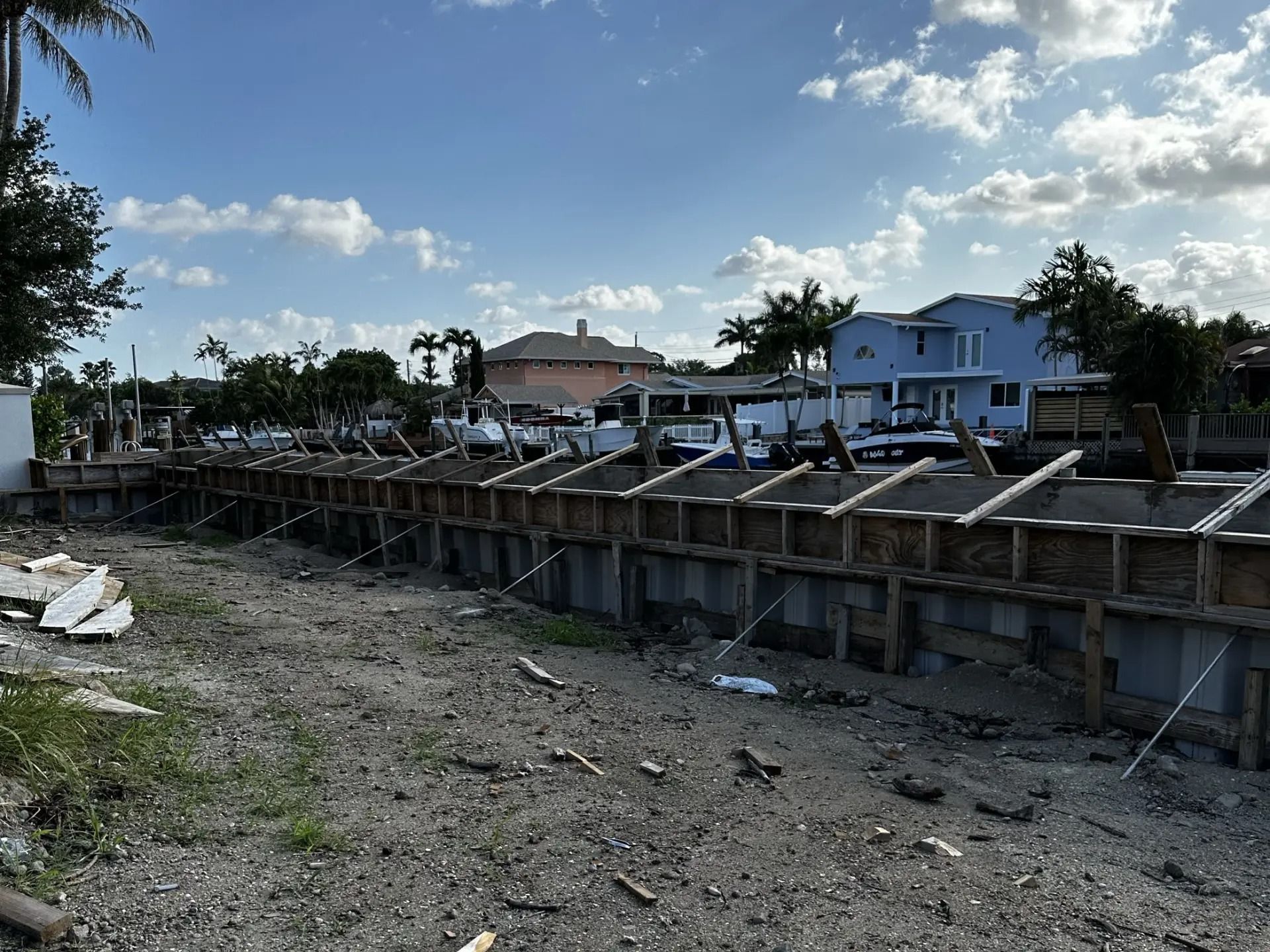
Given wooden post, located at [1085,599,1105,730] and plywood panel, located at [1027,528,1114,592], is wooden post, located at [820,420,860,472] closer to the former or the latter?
plywood panel, located at [1027,528,1114,592]

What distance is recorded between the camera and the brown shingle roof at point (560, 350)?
8194 centimetres

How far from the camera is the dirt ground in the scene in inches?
185

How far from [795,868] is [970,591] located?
15.5 feet

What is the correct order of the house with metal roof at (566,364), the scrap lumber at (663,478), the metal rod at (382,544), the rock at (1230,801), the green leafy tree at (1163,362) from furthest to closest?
the house with metal roof at (566,364) → the green leafy tree at (1163,362) → the metal rod at (382,544) → the scrap lumber at (663,478) → the rock at (1230,801)

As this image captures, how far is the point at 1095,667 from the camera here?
325 inches

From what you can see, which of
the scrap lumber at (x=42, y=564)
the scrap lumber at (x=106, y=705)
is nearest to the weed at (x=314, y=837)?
the scrap lumber at (x=106, y=705)

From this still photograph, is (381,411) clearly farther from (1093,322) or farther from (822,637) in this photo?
(822,637)

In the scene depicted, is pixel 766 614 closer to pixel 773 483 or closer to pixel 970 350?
pixel 773 483

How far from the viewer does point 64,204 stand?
75.9 ft

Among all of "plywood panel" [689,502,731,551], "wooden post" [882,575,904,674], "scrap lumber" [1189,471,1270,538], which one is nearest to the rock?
"scrap lumber" [1189,471,1270,538]

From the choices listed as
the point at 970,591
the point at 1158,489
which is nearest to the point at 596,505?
the point at 970,591

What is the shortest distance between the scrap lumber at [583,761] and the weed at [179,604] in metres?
7.05

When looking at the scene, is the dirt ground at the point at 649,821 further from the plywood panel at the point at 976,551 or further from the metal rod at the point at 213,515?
the metal rod at the point at 213,515

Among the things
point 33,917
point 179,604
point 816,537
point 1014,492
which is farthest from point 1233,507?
point 179,604
